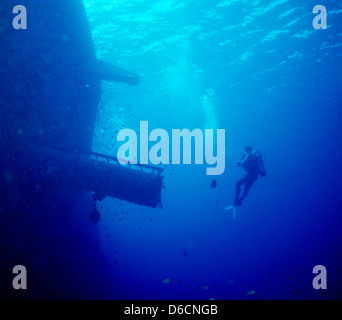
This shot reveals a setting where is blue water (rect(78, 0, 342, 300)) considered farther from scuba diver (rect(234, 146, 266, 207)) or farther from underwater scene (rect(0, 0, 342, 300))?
scuba diver (rect(234, 146, 266, 207))

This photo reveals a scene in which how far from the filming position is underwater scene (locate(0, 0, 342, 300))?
816 cm

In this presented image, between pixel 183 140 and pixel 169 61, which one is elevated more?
pixel 183 140

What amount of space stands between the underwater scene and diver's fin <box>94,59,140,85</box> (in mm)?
73

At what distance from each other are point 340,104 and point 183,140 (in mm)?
21062

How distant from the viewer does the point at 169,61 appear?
19.8 meters

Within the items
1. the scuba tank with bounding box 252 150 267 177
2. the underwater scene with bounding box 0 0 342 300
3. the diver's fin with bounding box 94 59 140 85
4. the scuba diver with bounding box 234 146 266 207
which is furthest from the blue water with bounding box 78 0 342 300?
the scuba diver with bounding box 234 146 266 207

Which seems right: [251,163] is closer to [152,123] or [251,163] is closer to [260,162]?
[260,162]

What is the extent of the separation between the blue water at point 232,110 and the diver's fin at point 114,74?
3.95 metres

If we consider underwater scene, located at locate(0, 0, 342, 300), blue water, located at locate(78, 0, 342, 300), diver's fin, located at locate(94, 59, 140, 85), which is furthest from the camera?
blue water, located at locate(78, 0, 342, 300)

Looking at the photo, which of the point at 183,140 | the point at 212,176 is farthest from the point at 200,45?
the point at 212,176

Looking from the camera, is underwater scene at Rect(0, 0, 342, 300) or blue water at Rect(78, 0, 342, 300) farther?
blue water at Rect(78, 0, 342, 300)

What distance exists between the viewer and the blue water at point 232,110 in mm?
15750

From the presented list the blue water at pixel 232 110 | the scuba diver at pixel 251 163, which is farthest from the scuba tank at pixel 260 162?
the blue water at pixel 232 110
